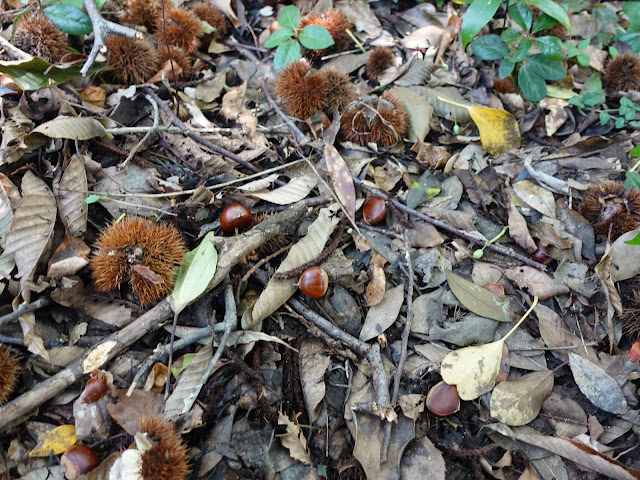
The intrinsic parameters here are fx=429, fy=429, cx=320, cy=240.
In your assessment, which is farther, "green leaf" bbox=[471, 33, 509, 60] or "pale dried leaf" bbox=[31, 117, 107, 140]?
"green leaf" bbox=[471, 33, 509, 60]

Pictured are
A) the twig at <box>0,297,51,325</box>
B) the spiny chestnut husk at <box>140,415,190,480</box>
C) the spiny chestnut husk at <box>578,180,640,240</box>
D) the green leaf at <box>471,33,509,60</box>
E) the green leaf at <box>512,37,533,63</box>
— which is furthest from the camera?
the green leaf at <box>471,33,509,60</box>

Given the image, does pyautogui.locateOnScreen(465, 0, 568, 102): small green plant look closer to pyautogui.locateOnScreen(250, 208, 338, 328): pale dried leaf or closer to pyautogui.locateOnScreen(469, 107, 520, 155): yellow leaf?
pyautogui.locateOnScreen(469, 107, 520, 155): yellow leaf

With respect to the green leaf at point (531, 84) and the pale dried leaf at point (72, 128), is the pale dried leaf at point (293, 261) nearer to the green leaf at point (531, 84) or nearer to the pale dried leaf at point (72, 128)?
the pale dried leaf at point (72, 128)

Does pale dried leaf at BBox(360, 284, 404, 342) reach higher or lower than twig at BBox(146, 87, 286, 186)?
lower

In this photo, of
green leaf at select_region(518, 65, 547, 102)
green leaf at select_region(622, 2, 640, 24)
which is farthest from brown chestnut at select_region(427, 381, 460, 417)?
green leaf at select_region(622, 2, 640, 24)

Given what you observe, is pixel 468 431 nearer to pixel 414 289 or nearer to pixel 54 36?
pixel 414 289

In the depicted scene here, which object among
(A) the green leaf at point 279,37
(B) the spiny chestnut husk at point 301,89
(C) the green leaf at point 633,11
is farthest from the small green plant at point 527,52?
(A) the green leaf at point 279,37

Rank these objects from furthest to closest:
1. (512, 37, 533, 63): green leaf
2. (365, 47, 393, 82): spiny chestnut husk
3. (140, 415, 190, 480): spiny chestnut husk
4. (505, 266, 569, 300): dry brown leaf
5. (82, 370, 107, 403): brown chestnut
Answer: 1. (365, 47, 393, 82): spiny chestnut husk
2. (512, 37, 533, 63): green leaf
3. (505, 266, 569, 300): dry brown leaf
4. (82, 370, 107, 403): brown chestnut
5. (140, 415, 190, 480): spiny chestnut husk

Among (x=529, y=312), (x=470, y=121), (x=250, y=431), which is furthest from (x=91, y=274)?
(x=470, y=121)
